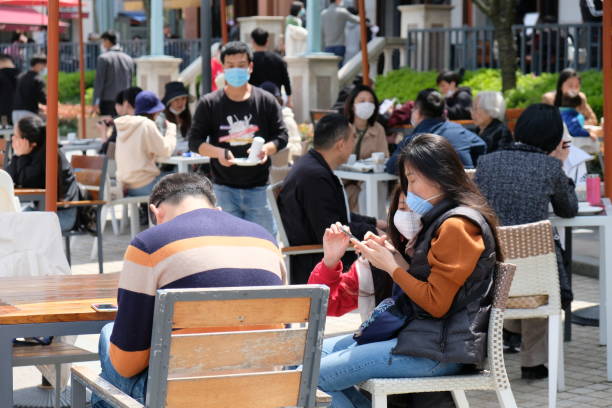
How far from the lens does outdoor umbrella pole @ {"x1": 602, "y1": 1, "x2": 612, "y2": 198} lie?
7441 mm

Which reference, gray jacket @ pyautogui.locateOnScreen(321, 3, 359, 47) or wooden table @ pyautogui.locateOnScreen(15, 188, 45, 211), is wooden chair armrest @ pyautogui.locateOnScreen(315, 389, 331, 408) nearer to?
wooden table @ pyautogui.locateOnScreen(15, 188, 45, 211)

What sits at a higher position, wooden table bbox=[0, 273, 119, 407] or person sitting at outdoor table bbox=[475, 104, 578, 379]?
person sitting at outdoor table bbox=[475, 104, 578, 379]

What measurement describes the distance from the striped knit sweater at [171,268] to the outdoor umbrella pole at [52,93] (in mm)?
Answer: 2363

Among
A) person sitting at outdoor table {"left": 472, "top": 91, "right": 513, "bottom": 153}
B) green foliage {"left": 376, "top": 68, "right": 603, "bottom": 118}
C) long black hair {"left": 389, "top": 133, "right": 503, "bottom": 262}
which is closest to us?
long black hair {"left": 389, "top": 133, "right": 503, "bottom": 262}

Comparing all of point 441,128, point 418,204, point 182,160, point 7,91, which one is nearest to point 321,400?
point 418,204

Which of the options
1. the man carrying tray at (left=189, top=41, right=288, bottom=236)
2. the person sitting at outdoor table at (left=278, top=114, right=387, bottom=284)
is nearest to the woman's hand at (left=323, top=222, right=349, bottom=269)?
the person sitting at outdoor table at (left=278, top=114, right=387, bottom=284)

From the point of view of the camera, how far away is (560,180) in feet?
21.8

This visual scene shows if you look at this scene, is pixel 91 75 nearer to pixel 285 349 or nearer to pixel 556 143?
pixel 556 143

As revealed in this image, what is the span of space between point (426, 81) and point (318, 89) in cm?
190

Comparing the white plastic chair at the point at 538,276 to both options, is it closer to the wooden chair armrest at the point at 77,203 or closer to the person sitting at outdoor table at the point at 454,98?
the wooden chair armrest at the point at 77,203

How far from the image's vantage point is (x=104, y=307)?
4.49m

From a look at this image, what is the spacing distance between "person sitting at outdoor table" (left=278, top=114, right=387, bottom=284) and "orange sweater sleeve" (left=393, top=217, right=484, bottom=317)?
2408 millimetres

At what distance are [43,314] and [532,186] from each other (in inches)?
124

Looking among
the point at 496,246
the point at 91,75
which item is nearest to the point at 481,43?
the point at 91,75
